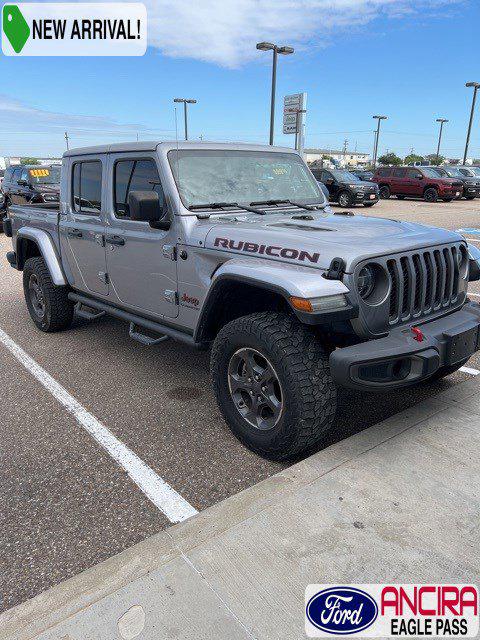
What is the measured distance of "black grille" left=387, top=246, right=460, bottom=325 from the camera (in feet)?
9.25

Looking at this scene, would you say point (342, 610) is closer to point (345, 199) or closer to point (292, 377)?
point (292, 377)

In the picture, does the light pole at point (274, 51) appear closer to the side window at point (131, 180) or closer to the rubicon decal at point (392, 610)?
the side window at point (131, 180)

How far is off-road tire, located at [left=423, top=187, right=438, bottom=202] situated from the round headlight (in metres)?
23.7

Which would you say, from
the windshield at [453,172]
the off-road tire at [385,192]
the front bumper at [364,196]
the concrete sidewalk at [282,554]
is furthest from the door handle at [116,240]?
the windshield at [453,172]

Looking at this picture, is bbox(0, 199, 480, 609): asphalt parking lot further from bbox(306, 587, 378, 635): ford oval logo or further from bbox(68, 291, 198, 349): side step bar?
bbox(306, 587, 378, 635): ford oval logo

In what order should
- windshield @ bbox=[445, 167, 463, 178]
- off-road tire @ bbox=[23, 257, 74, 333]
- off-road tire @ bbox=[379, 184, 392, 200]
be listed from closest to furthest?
off-road tire @ bbox=[23, 257, 74, 333] < off-road tire @ bbox=[379, 184, 392, 200] < windshield @ bbox=[445, 167, 463, 178]

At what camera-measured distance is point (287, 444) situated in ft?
9.32

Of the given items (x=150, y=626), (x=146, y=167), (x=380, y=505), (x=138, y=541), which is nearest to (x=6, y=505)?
(x=138, y=541)

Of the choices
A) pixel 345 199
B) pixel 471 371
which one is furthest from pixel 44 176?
pixel 471 371

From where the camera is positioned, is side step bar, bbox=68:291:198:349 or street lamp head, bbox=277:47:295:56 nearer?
side step bar, bbox=68:291:198:349

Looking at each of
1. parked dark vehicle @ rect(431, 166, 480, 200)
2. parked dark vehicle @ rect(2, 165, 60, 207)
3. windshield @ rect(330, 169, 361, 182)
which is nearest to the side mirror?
parked dark vehicle @ rect(2, 165, 60, 207)

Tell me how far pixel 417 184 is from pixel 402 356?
24466mm

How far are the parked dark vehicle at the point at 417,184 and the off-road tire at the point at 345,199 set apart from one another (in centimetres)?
544

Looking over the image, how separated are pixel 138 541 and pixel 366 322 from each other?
159 centimetres
